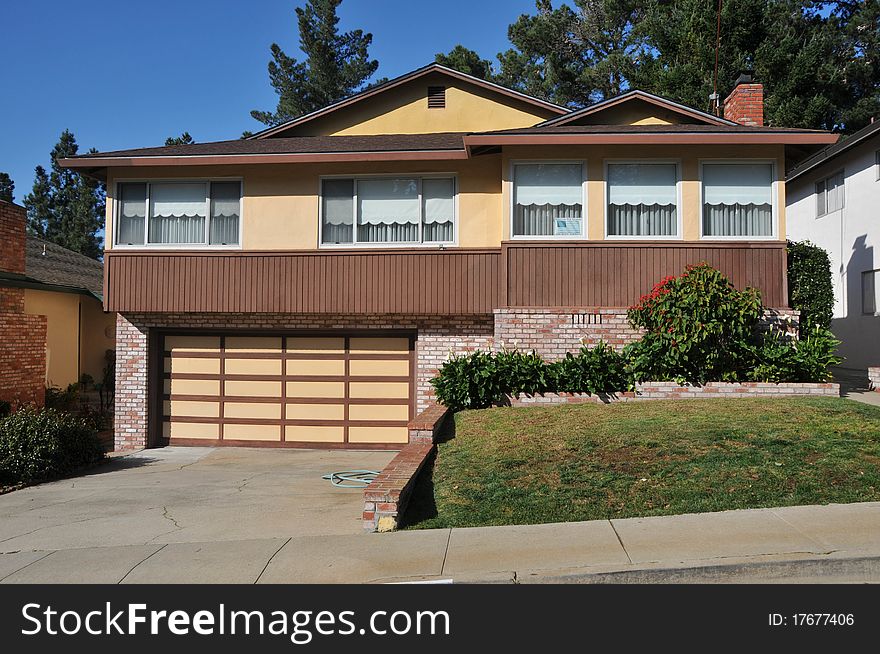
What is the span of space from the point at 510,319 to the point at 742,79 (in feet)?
23.6

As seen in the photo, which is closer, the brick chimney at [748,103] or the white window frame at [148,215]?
the white window frame at [148,215]

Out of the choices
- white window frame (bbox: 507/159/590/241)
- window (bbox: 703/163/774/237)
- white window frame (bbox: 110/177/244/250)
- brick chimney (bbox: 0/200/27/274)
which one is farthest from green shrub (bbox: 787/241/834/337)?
brick chimney (bbox: 0/200/27/274)

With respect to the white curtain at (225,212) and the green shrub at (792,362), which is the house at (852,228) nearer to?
the green shrub at (792,362)

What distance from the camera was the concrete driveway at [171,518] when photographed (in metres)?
6.13

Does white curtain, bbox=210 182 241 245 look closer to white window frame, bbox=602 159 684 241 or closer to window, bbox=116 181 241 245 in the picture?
window, bbox=116 181 241 245

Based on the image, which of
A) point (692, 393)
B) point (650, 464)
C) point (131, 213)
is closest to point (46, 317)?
point (131, 213)

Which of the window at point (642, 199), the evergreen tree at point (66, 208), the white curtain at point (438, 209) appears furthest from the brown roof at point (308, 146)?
the evergreen tree at point (66, 208)

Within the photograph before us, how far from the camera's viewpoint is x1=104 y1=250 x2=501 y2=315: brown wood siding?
12.9 metres

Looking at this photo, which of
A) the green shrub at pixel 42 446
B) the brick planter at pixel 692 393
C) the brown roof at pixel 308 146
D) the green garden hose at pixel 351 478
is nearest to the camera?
the green garden hose at pixel 351 478

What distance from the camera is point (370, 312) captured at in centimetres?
1305

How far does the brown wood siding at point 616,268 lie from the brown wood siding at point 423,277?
0.06ft

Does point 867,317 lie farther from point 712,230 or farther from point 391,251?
point 391,251

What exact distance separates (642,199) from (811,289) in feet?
10.8

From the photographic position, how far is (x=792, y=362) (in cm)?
1103
